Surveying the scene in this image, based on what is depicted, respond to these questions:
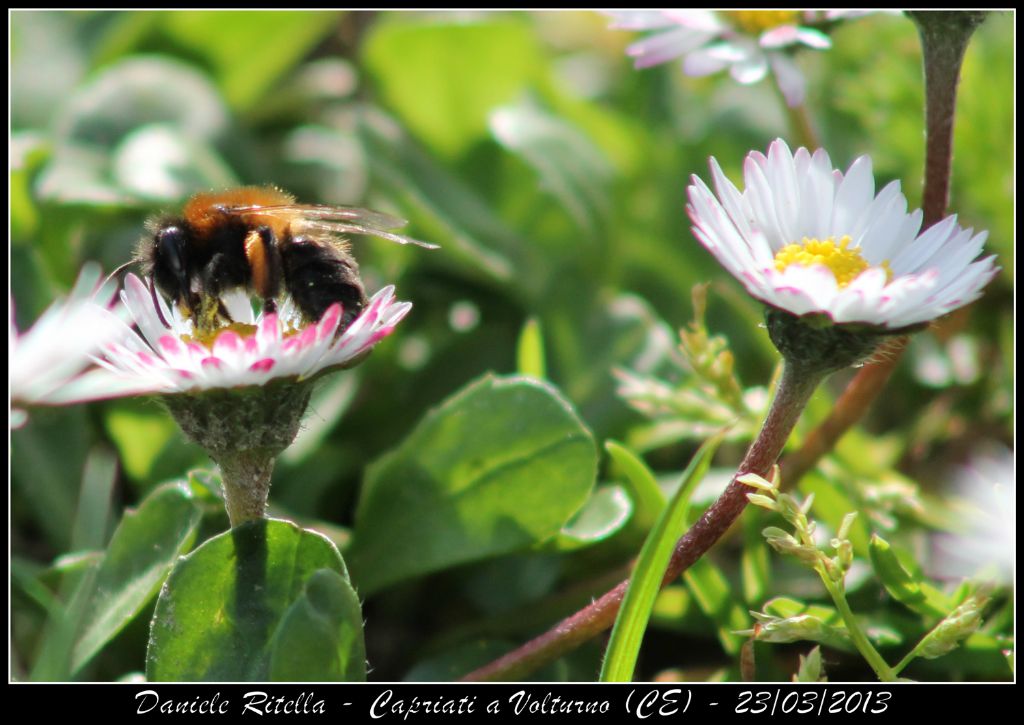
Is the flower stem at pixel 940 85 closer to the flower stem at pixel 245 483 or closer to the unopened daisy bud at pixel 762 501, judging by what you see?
the unopened daisy bud at pixel 762 501

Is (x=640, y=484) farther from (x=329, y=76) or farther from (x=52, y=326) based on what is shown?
(x=329, y=76)

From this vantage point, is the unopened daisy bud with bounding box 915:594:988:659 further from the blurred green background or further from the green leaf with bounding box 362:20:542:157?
the green leaf with bounding box 362:20:542:157

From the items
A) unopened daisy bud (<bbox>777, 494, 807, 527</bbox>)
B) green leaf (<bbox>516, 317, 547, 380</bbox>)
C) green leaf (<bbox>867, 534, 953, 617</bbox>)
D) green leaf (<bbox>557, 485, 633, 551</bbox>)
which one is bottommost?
green leaf (<bbox>867, 534, 953, 617</bbox>)

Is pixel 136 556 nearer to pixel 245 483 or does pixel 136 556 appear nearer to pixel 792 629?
pixel 245 483

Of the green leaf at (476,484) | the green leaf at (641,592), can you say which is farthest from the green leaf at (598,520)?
the green leaf at (641,592)

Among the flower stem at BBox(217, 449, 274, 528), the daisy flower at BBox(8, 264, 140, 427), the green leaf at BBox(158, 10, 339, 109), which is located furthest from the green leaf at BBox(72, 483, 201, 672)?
the green leaf at BBox(158, 10, 339, 109)
